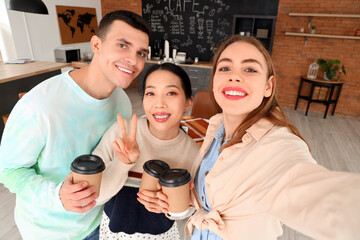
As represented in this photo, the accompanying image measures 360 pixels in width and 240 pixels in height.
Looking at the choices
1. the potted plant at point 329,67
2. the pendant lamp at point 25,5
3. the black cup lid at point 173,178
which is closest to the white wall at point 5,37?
the pendant lamp at point 25,5

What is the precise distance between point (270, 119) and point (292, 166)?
0.29 m

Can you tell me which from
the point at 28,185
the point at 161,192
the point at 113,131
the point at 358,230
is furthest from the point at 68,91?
the point at 358,230

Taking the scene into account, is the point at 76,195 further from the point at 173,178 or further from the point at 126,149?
the point at 173,178

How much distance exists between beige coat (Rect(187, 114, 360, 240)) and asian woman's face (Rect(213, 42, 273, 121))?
A: 101 mm

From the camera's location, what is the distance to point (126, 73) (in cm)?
110

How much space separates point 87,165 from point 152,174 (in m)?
0.24

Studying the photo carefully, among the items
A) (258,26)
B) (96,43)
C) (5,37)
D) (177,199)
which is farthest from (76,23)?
(177,199)

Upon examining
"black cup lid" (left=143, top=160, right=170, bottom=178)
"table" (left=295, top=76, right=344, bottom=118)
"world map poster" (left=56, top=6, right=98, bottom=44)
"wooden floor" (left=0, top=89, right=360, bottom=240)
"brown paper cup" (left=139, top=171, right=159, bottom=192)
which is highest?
"world map poster" (left=56, top=6, right=98, bottom=44)

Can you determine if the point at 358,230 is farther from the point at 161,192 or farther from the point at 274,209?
the point at 161,192

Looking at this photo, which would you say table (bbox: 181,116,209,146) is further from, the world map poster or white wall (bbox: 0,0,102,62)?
the world map poster

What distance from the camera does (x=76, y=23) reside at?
5637mm

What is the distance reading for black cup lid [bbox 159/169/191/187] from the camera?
Answer: 2.69ft

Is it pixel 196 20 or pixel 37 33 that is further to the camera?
pixel 196 20

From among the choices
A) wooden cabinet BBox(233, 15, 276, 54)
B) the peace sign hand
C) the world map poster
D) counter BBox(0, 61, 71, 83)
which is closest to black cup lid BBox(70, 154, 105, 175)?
the peace sign hand
